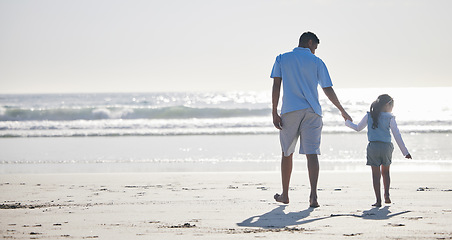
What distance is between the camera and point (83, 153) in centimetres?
1264

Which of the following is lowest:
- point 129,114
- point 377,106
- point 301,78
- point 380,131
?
point 129,114

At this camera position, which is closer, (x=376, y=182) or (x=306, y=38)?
(x=376, y=182)

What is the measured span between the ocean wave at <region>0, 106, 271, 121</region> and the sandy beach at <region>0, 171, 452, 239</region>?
22794mm

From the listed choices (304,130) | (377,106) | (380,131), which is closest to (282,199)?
(304,130)

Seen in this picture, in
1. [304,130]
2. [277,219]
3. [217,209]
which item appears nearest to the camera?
[277,219]

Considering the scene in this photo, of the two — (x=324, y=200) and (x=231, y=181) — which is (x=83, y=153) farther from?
(x=324, y=200)

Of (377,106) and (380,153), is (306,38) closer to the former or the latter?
(377,106)

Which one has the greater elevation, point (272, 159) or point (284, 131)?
point (284, 131)

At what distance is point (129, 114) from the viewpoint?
32.0 m

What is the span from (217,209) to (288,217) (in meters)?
0.69

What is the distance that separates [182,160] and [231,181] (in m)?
3.88

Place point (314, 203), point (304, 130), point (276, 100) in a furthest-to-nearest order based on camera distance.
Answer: point (276, 100), point (304, 130), point (314, 203)

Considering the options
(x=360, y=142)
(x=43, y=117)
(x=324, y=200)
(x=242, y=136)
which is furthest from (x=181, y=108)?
(x=324, y=200)

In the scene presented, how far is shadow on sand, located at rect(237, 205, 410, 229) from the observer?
4.31m
